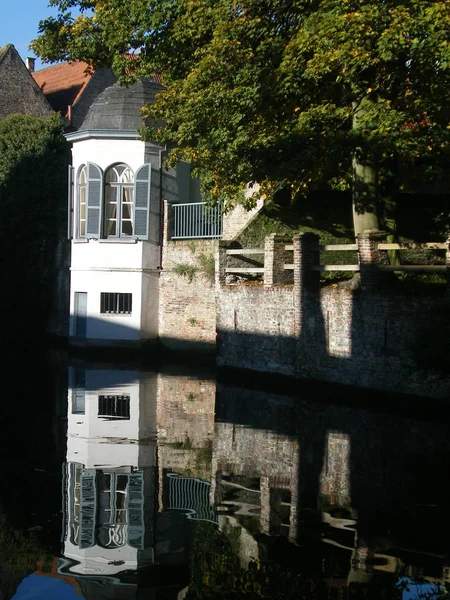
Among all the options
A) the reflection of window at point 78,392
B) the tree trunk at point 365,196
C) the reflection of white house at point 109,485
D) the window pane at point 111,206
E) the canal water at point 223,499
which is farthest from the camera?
the window pane at point 111,206

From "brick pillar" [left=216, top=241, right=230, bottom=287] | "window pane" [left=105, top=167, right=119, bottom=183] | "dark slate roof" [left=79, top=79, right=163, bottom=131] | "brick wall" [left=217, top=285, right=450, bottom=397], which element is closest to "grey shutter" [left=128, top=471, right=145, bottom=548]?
"brick wall" [left=217, top=285, right=450, bottom=397]

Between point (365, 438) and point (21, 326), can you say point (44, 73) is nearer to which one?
point (21, 326)

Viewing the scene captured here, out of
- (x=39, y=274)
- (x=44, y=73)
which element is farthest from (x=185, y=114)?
(x=44, y=73)

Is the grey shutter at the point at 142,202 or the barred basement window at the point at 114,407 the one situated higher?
the grey shutter at the point at 142,202

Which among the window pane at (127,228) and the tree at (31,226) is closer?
the window pane at (127,228)

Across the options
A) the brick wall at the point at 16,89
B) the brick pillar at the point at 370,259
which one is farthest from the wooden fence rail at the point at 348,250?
the brick wall at the point at 16,89

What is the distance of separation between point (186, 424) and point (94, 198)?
1483 cm

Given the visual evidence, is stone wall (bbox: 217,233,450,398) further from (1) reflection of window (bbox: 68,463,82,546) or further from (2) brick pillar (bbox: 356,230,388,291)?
(1) reflection of window (bbox: 68,463,82,546)

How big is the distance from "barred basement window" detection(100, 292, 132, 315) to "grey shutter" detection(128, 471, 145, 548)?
58.5 feet

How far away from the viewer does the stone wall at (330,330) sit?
17.2 m

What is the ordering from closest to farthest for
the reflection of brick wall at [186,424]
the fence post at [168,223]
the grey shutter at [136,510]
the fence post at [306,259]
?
the grey shutter at [136,510] → the reflection of brick wall at [186,424] → the fence post at [306,259] → the fence post at [168,223]

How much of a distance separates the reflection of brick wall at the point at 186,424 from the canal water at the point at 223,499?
0.14 feet

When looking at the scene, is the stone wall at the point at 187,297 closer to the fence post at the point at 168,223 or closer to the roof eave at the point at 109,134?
the fence post at the point at 168,223

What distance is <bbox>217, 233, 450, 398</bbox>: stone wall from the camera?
1716 centimetres
